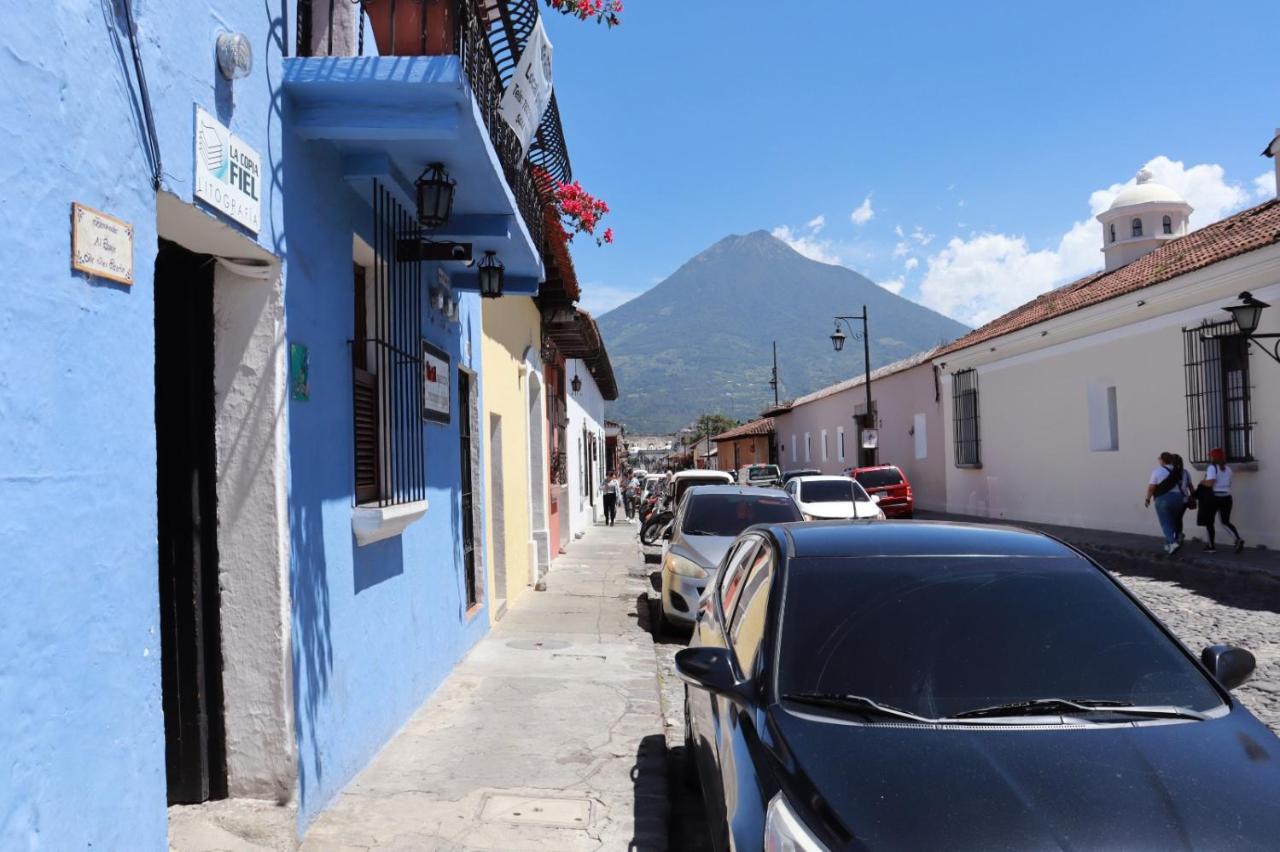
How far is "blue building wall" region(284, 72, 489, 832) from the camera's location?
434 cm

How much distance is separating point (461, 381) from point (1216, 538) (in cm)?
1251

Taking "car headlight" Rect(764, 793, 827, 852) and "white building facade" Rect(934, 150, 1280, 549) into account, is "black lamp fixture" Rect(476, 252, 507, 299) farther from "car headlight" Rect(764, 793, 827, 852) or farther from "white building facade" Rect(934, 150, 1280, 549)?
"white building facade" Rect(934, 150, 1280, 549)

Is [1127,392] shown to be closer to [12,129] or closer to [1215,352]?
[1215,352]

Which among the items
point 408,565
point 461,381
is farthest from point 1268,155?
point 408,565

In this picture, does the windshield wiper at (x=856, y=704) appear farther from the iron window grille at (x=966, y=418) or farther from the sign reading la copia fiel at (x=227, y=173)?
the iron window grille at (x=966, y=418)

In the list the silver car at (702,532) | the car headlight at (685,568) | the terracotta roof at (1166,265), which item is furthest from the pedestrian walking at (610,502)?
the car headlight at (685,568)

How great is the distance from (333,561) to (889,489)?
19571 mm

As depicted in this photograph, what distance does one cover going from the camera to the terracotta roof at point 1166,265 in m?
14.4

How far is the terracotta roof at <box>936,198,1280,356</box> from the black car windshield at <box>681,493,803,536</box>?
8117 millimetres

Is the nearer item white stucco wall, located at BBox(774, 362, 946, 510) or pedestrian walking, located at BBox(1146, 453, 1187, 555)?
pedestrian walking, located at BBox(1146, 453, 1187, 555)

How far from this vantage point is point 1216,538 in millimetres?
14977

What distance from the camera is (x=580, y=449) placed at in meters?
23.6

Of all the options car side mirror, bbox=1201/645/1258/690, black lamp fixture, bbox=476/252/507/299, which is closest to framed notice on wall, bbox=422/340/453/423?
black lamp fixture, bbox=476/252/507/299

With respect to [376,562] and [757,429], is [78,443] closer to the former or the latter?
[376,562]
